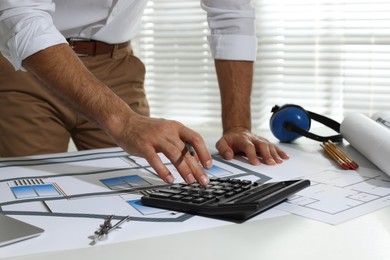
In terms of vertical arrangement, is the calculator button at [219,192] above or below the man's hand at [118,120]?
below

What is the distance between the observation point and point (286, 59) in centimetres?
256

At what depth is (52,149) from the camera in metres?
1.61

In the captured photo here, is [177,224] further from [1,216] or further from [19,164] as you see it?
[19,164]

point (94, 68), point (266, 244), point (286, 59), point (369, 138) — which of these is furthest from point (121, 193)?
point (286, 59)

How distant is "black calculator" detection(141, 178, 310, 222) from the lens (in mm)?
832

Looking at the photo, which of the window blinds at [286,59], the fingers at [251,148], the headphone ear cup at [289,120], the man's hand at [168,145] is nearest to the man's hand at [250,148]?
the fingers at [251,148]

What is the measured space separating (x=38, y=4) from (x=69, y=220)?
53 centimetres

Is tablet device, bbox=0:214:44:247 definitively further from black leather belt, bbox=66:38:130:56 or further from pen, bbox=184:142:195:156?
black leather belt, bbox=66:38:130:56

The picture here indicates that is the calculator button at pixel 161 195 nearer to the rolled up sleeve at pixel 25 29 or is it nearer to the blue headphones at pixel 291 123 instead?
the rolled up sleeve at pixel 25 29

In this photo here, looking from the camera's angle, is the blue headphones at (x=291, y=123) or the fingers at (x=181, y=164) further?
the blue headphones at (x=291, y=123)

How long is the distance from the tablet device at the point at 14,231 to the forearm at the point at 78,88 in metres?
0.30

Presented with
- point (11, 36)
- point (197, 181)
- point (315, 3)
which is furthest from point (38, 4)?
point (315, 3)

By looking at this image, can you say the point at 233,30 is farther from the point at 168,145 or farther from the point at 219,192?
the point at 219,192

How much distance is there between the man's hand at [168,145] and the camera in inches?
38.7
